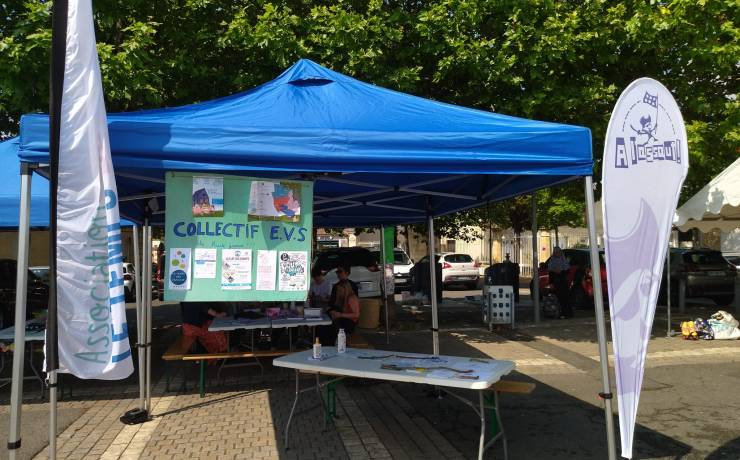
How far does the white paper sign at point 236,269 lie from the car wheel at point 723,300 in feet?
49.5

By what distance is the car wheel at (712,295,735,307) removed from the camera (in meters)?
15.2

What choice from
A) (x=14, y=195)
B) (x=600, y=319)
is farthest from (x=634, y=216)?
(x=14, y=195)

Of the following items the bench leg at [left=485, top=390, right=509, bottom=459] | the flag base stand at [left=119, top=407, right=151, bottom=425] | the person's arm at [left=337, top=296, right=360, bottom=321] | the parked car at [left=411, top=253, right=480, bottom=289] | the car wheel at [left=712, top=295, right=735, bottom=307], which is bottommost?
the flag base stand at [left=119, top=407, right=151, bottom=425]

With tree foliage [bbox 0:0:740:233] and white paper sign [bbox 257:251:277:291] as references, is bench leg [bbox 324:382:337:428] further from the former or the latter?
tree foliage [bbox 0:0:740:233]

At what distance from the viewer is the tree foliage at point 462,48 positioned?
333 inches

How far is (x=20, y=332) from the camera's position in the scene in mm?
3330

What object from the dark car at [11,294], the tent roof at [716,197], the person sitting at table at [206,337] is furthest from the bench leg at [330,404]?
the dark car at [11,294]

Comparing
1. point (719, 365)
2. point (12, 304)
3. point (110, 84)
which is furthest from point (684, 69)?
point (12, 304)

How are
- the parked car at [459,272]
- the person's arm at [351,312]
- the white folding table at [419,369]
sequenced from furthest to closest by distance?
1. the parked car at [459,272]
2. the person's arm at [351,312]
3. the white folding table at [419,369]

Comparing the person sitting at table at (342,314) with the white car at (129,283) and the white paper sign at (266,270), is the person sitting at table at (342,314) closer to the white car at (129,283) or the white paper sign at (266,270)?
the white paper sign at (266,270)

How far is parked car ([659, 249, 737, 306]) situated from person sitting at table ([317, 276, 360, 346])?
34.7 ft

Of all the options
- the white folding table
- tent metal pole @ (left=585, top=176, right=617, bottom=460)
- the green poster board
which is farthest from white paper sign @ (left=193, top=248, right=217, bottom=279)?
tent metal pole @ (left=585, top=176, right=617, bottom=460)

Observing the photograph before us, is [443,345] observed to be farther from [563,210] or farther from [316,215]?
[563,210]

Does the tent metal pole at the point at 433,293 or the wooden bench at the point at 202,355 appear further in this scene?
the wooden bench at the point at 202,355
